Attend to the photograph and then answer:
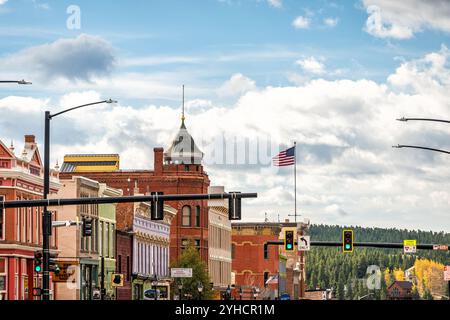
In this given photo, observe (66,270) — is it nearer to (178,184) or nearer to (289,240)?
(289,240)

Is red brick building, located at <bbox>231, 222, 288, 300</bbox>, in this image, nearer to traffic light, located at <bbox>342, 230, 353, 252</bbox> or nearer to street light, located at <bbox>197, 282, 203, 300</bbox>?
street light, located at <bbox>197, 282, 203, 300</bbox>

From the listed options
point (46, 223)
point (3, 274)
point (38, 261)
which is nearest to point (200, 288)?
point (3, 274)

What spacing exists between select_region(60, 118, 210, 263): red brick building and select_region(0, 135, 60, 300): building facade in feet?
166

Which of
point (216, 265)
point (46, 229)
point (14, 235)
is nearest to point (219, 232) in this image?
point (216, 265)

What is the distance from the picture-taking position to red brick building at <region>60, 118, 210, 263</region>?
13938 cm

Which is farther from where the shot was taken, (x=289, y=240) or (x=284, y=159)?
(x=284, y=159)

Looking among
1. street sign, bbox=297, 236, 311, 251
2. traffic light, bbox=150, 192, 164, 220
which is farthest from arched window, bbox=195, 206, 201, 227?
traffic light, bbox=150, 192, 164, 220

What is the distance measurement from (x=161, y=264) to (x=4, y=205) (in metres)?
78.0

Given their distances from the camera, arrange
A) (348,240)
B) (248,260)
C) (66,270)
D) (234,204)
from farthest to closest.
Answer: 1. (248,260)
2. (66,270)
3. (348,240)
4. (234,204)

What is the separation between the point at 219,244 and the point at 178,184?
16.2 m

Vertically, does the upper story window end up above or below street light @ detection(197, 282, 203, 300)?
above

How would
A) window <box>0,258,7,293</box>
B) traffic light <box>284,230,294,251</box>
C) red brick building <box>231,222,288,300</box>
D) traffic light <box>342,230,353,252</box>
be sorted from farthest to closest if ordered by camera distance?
red brick building <box>231,222,288,300</box>
traffic light <box>284,230,294,251</box>
traffic light <box>342,230,353,252</box>
window <box>0,258,7,293</box>

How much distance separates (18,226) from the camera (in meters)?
82.1
